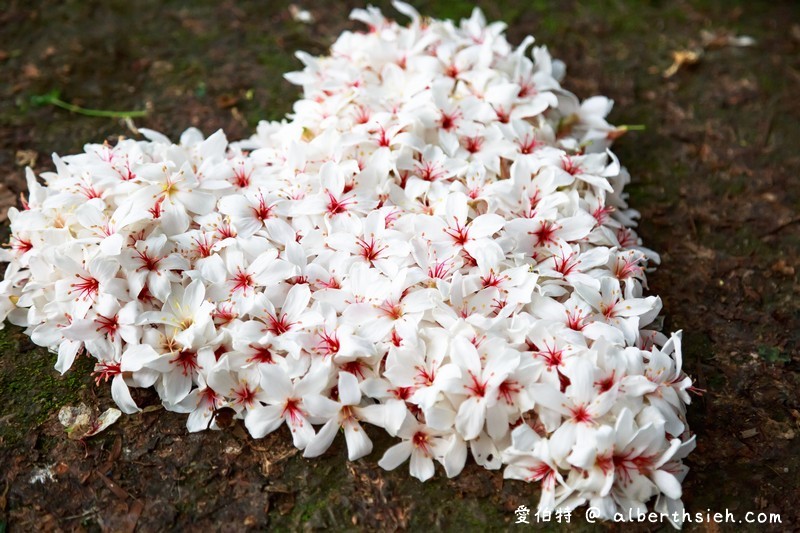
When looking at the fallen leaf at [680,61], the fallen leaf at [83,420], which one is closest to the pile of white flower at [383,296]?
the fallen leaf at [83,420]

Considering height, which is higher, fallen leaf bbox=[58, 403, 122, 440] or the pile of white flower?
the pile of white flower

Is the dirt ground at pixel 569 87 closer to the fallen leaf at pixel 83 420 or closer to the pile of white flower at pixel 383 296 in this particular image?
the fallen leaf at pixel 83 420

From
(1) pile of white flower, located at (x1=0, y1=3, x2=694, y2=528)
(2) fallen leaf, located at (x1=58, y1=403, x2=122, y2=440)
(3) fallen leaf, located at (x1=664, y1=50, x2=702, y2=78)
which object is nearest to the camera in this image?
(1) pile of white flower, located at (x1=0, y1=3, x2=694, y2=528)

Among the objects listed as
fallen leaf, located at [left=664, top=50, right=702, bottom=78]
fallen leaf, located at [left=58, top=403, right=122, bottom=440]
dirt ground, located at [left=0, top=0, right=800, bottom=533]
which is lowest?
fallen leaf, located at [left=58, top=403, right=122, bottom=440]

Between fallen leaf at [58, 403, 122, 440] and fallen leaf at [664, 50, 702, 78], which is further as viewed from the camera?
fallen leaf at [664, 50, 702, 78]

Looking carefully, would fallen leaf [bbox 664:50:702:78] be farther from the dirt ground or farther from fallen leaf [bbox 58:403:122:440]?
fallen leaf [bbox 58:403:122:440]

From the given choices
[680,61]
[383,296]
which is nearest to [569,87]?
[680,61]

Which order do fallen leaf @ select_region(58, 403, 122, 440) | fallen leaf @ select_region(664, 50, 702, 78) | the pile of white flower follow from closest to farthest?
the pile of white flower
fallen leaf @ select_region(58, 403, 122, 440)
fallen leaf @ select_region(664, 50, 702, 78)

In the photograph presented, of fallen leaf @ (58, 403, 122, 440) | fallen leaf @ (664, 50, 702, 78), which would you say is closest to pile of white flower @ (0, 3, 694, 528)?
fallen leaf @ (58, 403, 122, 440)
